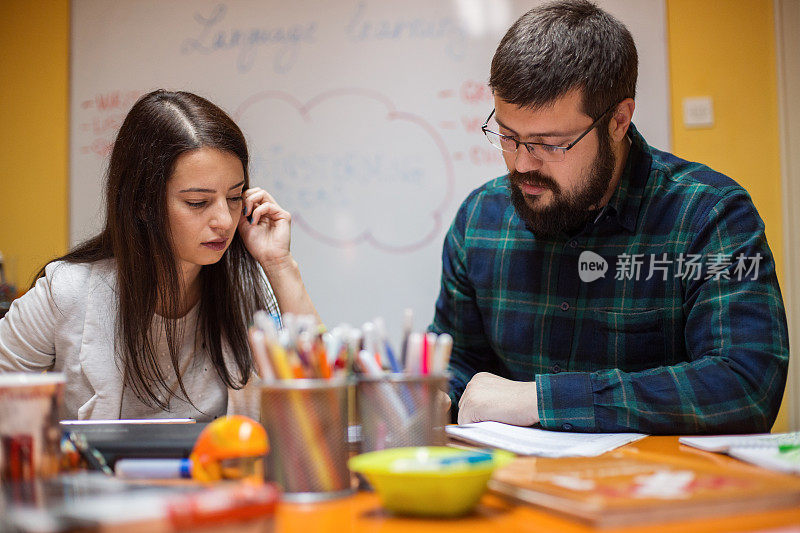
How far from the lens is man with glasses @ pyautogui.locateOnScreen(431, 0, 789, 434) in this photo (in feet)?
3.57

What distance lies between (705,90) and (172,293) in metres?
1.81

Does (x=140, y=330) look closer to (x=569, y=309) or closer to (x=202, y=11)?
(x=569, y=309)

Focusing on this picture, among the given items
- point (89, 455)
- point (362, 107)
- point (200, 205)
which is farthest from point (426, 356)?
point (362, 107)

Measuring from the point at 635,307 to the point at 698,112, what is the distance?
1.26m

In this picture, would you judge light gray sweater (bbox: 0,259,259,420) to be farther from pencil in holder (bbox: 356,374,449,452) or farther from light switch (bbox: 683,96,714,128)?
light switch (bbox: 683,96,714,128)

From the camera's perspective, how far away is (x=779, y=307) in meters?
1.20

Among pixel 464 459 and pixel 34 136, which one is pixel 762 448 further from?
pixel 34 136

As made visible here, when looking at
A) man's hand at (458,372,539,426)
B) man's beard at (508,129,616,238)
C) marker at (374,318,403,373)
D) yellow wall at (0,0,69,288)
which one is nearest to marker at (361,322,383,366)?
marker at (374,318,403,373)

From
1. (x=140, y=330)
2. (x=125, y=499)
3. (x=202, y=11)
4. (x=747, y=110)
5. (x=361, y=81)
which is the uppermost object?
(x=202, y=11)

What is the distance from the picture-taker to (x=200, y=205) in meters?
1.42

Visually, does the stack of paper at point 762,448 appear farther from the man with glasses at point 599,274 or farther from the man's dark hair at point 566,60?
the man's dark hair at point 566,60

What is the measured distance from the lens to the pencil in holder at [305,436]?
0.67 m

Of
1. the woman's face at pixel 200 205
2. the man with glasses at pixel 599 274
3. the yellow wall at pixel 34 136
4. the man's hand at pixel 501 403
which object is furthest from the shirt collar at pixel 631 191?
the yellow wall at pixel 34 136

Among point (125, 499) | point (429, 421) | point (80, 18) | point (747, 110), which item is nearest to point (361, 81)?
point (80, 18)
